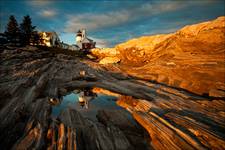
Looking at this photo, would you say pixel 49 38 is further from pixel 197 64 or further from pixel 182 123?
pixel 182 123

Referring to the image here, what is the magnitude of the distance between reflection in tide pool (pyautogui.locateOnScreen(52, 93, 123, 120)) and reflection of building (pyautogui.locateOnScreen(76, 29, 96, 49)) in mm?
92122

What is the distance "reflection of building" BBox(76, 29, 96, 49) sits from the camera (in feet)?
351

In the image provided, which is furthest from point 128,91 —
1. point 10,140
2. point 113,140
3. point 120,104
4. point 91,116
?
point 10,140

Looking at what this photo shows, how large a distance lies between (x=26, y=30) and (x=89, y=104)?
2364 inches

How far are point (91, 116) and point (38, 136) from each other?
4.47m

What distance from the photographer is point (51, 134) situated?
721cm

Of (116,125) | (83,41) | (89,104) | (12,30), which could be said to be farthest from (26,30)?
(116,125)

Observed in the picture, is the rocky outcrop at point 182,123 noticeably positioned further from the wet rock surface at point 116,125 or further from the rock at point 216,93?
the rock at point 216,93

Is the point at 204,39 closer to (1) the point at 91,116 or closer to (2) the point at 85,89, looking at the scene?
(2) the point at 85,89

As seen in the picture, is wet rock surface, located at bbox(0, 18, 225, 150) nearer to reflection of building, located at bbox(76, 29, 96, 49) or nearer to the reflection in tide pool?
the reflection in tide pool

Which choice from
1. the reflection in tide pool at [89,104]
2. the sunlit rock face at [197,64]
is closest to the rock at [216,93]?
the sunlit rock face at [197,64]

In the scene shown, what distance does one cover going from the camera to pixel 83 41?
10831 centimetres

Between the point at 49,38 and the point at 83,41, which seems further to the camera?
the point at 83,41

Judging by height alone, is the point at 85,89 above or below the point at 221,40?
below
